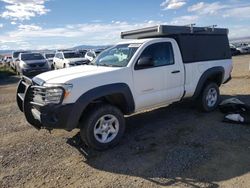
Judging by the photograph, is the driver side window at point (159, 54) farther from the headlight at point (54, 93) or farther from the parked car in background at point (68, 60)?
the parked car in background at point (68, 60)

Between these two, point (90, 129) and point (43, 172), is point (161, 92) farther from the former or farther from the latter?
point (43, 172)

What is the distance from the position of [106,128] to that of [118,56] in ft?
5.24

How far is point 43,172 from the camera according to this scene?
4566 millimetres

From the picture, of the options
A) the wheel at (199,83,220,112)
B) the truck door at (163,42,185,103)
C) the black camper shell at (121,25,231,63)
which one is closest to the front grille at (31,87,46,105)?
the truck door at (163,42,185,103)

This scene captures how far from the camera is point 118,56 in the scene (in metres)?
6.11

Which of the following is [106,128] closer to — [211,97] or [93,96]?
[93,96]

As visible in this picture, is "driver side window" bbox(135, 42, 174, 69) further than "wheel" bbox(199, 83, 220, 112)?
No

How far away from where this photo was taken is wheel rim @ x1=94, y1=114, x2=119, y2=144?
5.23 m

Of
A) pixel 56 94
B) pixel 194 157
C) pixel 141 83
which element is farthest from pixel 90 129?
pixel 194 157

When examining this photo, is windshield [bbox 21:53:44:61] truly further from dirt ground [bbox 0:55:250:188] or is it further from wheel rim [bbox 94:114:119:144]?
wheel rim [bbox 94:114:119:144]

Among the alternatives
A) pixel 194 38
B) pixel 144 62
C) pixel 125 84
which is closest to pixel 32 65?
pixel 194 38

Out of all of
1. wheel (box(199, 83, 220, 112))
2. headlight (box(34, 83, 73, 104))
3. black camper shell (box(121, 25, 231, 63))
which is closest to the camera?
headlight (box(34, 83, 73, 104))

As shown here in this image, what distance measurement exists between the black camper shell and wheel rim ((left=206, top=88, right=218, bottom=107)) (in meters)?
0.81

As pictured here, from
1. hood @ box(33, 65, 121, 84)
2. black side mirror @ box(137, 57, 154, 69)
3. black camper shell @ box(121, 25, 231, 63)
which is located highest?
black camper shell @ box(121, 25, 231, 63)
